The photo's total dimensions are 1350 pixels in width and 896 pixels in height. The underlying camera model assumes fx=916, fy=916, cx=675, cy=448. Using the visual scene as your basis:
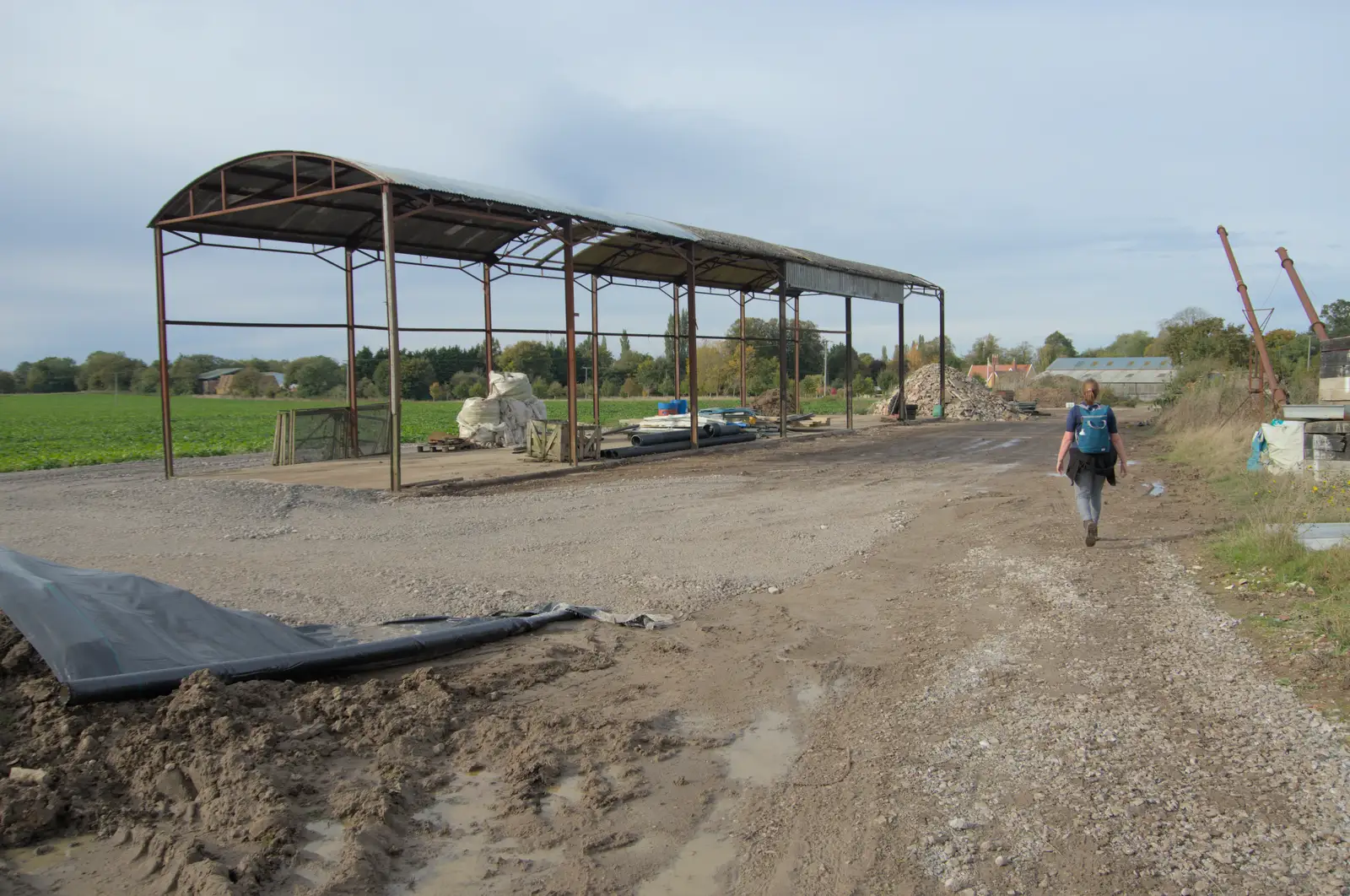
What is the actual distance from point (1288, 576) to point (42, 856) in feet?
27.7

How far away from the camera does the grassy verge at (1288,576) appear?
5.57m

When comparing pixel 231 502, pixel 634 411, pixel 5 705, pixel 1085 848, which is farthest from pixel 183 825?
pixel 634 411

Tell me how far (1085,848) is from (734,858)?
4.32 ft

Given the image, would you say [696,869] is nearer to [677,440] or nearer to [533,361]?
[677,440]

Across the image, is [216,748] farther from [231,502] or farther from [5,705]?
[231,502]

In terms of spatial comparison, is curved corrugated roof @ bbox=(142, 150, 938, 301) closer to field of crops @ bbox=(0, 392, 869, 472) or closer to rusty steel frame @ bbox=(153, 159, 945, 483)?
rusty steel frame @ bbox=(153, 159, 945, 483)

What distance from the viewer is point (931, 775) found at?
13.6 ft

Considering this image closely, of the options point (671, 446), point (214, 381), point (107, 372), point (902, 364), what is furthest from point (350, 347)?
point (107, 372)

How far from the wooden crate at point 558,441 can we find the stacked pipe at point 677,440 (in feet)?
1.47

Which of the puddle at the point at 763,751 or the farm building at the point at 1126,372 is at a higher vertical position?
the farm building at the point at 1126,372

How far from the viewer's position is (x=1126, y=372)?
81812mm

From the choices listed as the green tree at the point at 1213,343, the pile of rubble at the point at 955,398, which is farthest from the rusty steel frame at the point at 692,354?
the green tree at the point at 1213,343

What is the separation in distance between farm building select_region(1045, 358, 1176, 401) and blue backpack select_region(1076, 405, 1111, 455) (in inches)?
2661

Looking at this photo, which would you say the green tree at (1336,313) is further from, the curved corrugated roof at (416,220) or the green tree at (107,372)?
the green tree at (107,372)
